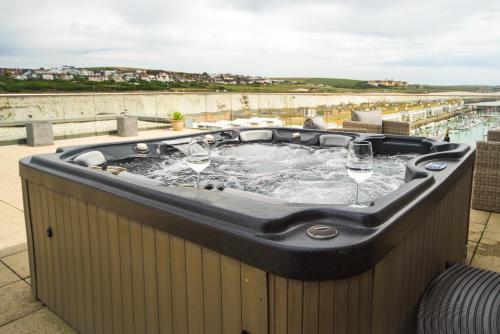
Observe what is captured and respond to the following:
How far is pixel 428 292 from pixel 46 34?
1304cm

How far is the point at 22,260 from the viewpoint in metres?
2.55

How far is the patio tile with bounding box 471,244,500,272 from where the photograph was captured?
2.42m

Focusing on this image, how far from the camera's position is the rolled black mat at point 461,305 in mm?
1396

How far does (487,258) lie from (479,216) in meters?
0.92

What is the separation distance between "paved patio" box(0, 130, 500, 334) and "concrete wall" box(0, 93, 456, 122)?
551 centimetres

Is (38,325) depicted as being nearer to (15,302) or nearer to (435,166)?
(15,302)

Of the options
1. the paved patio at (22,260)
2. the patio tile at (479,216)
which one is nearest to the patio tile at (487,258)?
the paved patio at (22,260)

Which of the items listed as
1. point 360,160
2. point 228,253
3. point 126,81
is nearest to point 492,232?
point 360,160

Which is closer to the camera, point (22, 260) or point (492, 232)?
point (22, 260)

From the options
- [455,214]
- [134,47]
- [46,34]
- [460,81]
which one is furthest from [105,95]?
[455,214]

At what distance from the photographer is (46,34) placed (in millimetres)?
11641

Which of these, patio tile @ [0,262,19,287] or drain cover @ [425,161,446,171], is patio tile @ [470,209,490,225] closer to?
drain cover @ [425,161,446,171]

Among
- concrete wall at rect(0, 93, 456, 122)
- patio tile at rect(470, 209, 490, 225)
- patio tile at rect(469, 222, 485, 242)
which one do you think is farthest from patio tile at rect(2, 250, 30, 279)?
concrete wall at rect(0, 93, 456, 122)

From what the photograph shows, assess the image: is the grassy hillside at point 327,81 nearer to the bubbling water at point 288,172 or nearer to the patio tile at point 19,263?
the bubbling water at point 288,172
